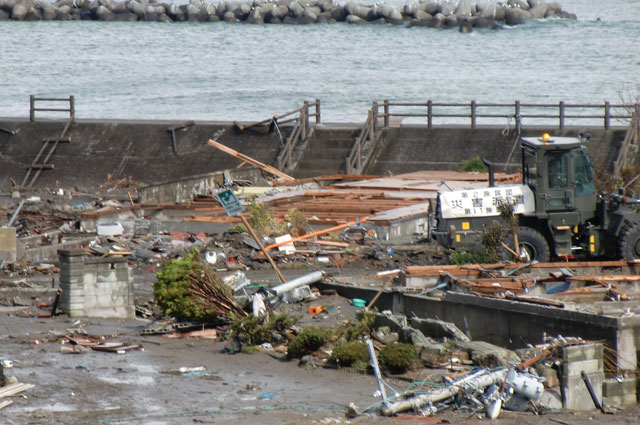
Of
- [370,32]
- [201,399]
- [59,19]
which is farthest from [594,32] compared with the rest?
[201,399]

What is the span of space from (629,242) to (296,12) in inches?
3575

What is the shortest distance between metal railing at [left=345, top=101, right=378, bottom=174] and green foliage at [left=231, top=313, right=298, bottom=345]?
1988 cm

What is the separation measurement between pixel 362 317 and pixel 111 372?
403 cm

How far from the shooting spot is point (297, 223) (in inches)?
1030

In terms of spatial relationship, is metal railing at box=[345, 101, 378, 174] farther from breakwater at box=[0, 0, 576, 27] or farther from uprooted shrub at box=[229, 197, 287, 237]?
breakwater at box=[0, 0, 576, 27]

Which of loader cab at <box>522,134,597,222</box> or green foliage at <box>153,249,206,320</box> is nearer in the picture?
green foliage at <box>153,249,206,320</box>

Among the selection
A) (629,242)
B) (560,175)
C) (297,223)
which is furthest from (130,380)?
(297,223)

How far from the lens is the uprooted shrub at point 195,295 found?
664 inches

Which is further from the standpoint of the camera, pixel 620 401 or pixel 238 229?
pixel 238 229

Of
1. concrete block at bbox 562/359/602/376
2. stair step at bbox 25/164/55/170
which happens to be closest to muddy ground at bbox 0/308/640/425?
concrete block at bbox 562/359/602/376

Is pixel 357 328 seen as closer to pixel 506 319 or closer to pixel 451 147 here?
pixel 506 319

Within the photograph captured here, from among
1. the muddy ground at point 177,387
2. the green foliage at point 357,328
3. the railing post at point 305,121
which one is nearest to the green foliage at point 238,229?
the muddy ground at point 177,387

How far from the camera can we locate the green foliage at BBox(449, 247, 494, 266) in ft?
70.0

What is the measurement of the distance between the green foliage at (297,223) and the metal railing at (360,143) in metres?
9.31
